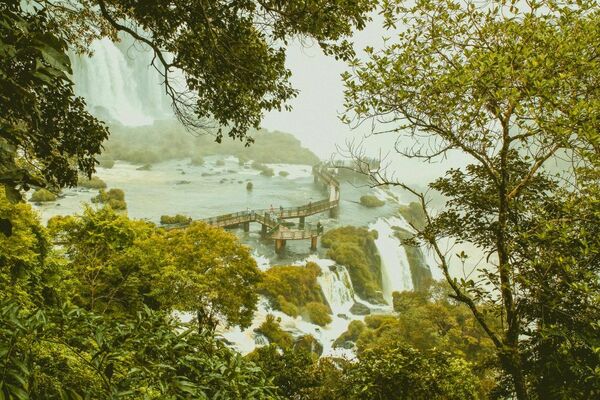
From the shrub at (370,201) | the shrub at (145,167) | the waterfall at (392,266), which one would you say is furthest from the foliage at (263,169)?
the waterfall at (392,266)

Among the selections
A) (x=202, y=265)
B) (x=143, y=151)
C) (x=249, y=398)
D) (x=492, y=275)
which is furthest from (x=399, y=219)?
(x=249, y=398)

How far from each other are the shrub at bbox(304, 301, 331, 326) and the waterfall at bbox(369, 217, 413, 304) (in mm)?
7391

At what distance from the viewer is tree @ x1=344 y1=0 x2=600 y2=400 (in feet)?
14.4

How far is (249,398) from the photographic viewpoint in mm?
2180

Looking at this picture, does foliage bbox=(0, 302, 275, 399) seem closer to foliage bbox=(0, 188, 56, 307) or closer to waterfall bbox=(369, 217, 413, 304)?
foliage bbox=(0, 188, 56, 307)

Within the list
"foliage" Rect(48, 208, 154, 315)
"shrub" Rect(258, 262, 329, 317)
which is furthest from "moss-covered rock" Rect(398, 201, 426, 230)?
"foliage" Rect(48, 208, 154, 315)

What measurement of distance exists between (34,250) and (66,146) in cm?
554

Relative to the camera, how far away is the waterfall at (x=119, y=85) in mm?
49000

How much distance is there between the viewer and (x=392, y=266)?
1309 inches

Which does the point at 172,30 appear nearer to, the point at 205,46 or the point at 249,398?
the point at 205,46

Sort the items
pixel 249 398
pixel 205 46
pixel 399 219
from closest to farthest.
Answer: pixel 249 398
pixel 205 46
pixel 399 219

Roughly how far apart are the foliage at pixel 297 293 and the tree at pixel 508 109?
17.5 meters

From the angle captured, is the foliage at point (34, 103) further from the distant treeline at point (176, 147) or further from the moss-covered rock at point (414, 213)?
the distant treeline at point (176, 147)

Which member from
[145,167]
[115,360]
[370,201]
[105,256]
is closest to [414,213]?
[370,201]
